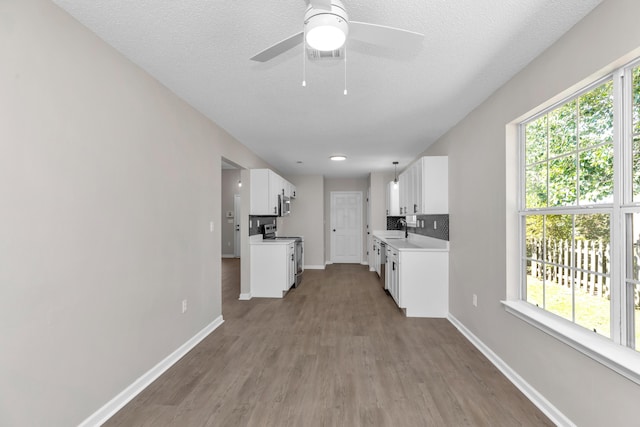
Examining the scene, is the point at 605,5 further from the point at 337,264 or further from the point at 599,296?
the point at 337,264

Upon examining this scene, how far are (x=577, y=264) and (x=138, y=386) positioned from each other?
126 inches

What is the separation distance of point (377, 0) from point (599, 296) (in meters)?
2.12

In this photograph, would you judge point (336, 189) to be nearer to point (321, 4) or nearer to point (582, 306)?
point (582, 306)

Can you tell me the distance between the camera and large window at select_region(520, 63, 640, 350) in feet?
5.47

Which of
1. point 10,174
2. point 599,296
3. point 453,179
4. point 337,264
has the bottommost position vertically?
point 337,264

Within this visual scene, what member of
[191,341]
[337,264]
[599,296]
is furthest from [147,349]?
[337,264]

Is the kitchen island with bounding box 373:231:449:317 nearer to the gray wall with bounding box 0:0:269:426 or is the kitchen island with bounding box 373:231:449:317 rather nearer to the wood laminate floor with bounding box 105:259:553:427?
the wood laminate floor with bounding box 105:259:553:427

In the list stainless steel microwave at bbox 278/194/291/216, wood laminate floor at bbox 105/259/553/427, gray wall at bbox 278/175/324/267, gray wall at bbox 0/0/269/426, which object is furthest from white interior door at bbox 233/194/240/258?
gray wall at bbox 0/0/269/426

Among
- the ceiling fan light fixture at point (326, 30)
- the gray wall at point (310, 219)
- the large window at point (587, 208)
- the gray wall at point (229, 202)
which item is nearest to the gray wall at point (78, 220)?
the ceiling fan light fixture at point (326, 30)

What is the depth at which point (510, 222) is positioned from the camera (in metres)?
2.67

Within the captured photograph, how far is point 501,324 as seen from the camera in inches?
108

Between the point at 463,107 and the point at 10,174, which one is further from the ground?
the point at 463,107

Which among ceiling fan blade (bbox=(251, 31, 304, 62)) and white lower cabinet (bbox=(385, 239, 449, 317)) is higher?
ceiling fan blade (bbox=(251, 31, 304, 62))

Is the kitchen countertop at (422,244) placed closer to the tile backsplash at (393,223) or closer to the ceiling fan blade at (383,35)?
the tile backsplash at (393,223)
